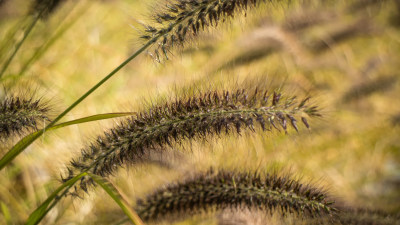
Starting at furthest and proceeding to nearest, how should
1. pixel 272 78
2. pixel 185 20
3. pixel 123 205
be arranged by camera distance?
pixel 272 78 < pixel 185 20 < pixel 123 205

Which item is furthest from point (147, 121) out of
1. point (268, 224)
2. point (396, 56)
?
point (396, 56)

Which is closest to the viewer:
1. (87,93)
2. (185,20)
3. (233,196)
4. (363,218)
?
(87,93)

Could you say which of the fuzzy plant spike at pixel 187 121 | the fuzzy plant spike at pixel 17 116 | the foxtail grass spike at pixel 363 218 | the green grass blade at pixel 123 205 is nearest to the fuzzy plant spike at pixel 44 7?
the fuzzy plant spike at pixel 17 116

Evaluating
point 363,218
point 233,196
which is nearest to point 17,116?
point 233,196

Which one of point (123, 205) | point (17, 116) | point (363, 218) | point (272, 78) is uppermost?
Answer: point (272, 78)

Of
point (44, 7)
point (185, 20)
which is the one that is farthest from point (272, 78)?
point (44, 7)

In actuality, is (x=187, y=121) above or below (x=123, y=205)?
above

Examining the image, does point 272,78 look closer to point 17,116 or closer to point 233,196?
point 233,196

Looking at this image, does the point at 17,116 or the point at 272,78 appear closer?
the point at 17,116
